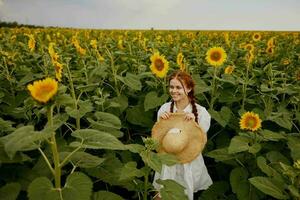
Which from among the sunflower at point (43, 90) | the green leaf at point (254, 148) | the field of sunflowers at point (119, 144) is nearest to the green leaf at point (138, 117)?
the field of sunflowers at point (119, 144)

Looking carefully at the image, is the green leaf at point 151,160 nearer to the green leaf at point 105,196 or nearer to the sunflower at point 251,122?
the green leaf at point 105,196

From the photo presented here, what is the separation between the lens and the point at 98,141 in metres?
2.21

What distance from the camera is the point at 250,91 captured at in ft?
14.4

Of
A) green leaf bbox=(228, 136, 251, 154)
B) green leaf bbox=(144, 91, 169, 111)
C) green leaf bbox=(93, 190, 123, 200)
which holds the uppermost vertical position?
green leaf bbox=(144, 91, 169, 111)

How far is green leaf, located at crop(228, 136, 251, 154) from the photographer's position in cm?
295

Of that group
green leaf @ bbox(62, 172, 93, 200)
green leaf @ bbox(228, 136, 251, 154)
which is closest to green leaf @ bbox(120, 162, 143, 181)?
green leaf @ bbox(62, 172, 93, 200)

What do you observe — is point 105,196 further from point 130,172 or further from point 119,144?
point 119,144

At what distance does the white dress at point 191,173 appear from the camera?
3.38 m

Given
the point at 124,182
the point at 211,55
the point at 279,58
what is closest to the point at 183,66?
the point at 211,55

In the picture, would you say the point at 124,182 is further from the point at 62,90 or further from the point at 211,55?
the point at 211,55

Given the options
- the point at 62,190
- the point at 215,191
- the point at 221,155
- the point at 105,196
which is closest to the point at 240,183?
the point at 221,155

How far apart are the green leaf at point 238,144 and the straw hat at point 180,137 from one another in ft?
0.90

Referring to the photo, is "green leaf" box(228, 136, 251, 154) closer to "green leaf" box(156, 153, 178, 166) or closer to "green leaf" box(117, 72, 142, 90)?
"green leaf" box(156, 153, 178, 166)

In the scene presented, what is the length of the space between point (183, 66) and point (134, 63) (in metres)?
0.82
